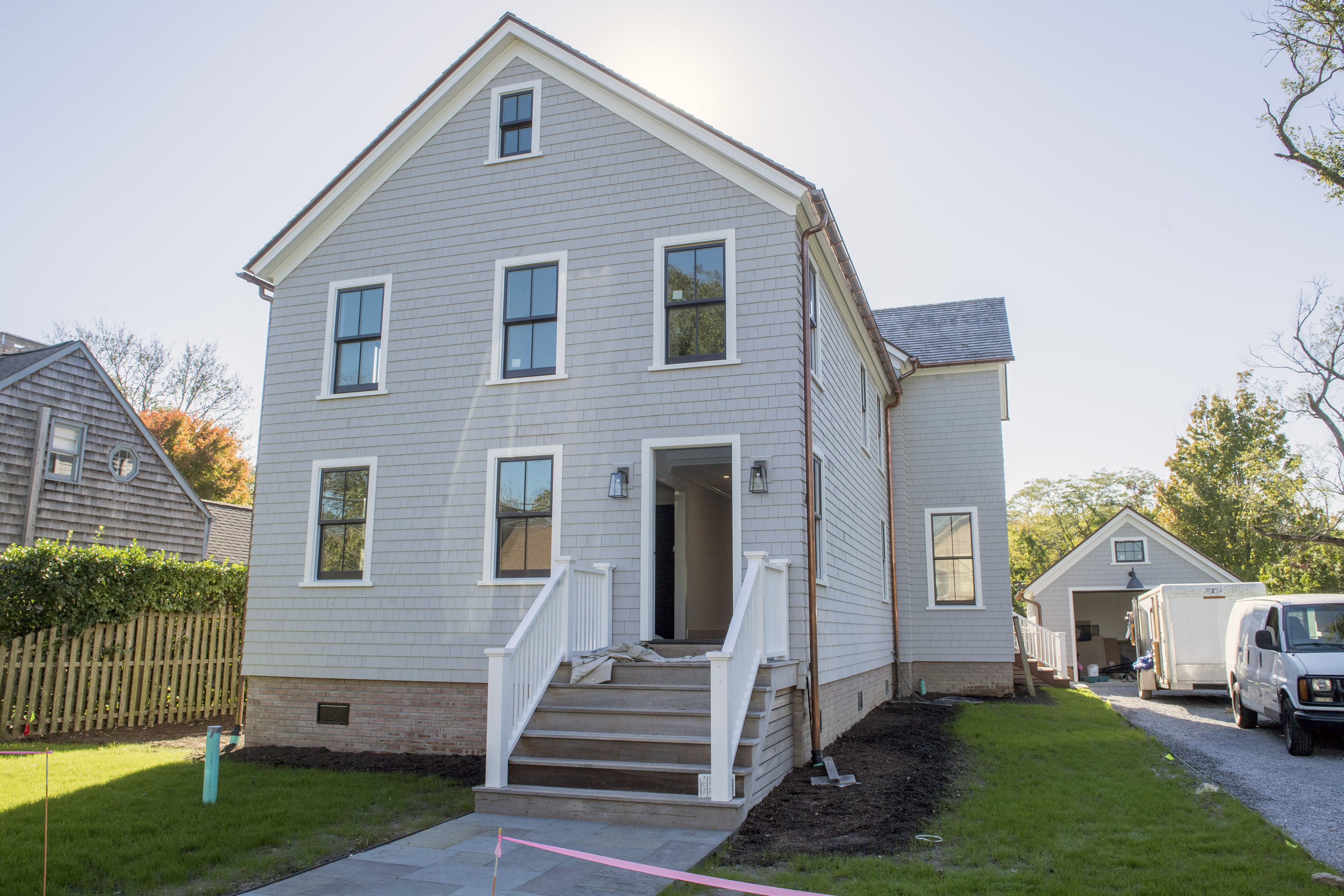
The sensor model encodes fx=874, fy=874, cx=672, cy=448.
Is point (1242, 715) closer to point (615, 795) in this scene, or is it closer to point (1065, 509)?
point (615, 795)

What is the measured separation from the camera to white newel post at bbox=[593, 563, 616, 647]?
9.30m

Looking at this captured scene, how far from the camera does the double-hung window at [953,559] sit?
16.9 metres

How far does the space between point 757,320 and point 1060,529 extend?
51979mm

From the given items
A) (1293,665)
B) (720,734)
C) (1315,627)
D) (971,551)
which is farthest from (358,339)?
(1315,627)

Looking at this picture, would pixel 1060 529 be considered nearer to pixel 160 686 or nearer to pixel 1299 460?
pixel 1299 460

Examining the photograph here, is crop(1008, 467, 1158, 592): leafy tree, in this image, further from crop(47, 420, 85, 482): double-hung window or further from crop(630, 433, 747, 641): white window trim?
crop(47, 420, 85, 482): double-hung window

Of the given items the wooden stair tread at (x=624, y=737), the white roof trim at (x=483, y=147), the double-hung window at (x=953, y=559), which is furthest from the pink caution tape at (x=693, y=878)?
the double-hung window at (x=953, y=559)

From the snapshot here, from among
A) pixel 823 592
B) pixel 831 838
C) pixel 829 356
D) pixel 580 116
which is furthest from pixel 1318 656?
Result: pixel 580 116

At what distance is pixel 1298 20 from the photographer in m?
16.2

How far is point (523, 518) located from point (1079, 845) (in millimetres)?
6433

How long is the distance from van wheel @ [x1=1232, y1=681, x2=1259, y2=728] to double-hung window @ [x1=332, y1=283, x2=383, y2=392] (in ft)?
42.0

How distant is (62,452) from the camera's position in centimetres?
1620

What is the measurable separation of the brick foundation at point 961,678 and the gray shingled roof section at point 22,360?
55.8 feet

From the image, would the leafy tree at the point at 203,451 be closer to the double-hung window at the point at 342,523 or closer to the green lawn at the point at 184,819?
the double-hung window at the point at 342,523
